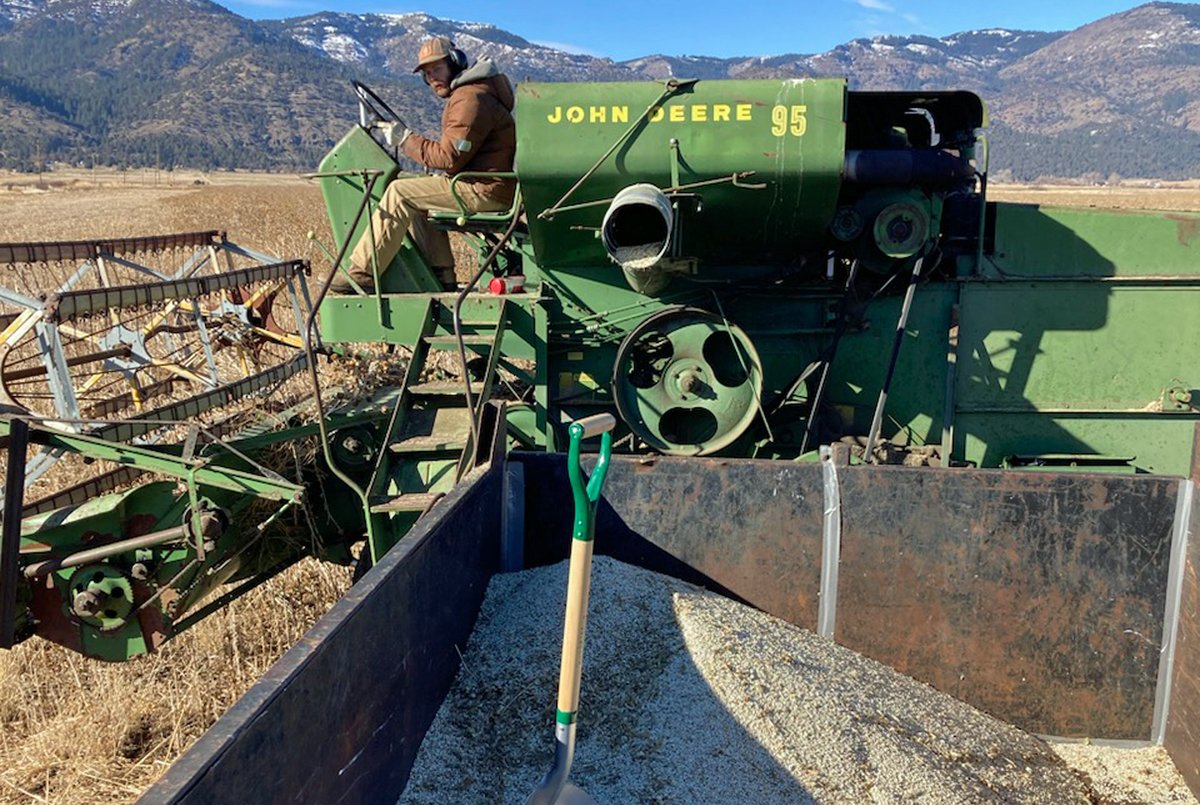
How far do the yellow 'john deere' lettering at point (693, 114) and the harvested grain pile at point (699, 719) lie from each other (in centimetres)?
192

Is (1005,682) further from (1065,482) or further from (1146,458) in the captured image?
(1146,458)

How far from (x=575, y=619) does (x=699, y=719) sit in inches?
32.6

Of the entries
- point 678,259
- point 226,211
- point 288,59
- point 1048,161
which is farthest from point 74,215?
point 1048,161

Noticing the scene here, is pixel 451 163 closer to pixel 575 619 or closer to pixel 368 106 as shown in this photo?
pixel 368 106

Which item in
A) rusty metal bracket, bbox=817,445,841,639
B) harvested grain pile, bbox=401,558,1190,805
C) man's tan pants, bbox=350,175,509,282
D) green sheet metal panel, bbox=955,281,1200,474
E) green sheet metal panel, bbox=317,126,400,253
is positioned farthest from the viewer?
green sheet metal panel, bbox=317,126,400,253

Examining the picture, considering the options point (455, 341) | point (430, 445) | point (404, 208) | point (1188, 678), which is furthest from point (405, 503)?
point (1188, 678)

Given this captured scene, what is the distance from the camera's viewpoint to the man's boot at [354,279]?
195 inches

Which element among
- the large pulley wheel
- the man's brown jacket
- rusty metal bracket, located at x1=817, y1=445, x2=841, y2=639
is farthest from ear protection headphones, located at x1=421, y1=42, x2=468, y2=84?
rusty metal bracket, located at x1=817, y1=445, x2=841, y2=639

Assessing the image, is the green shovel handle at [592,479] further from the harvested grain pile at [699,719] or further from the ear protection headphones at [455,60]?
the ear protection headphones at [455,60]

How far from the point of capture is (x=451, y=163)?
15.8ft

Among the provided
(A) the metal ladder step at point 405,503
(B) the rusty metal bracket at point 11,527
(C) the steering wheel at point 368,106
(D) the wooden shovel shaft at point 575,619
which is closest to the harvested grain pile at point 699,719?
(D) the wooden shovel shaft at point 575,619

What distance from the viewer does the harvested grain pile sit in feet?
9.03

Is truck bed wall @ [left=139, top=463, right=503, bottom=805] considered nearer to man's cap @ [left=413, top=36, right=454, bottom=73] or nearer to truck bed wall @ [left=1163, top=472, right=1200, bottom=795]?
truck bed wall @ [left=1163, top=472, right=1200, bottom=795]

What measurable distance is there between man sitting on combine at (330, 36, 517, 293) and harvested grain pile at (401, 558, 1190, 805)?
2205 millimetres
